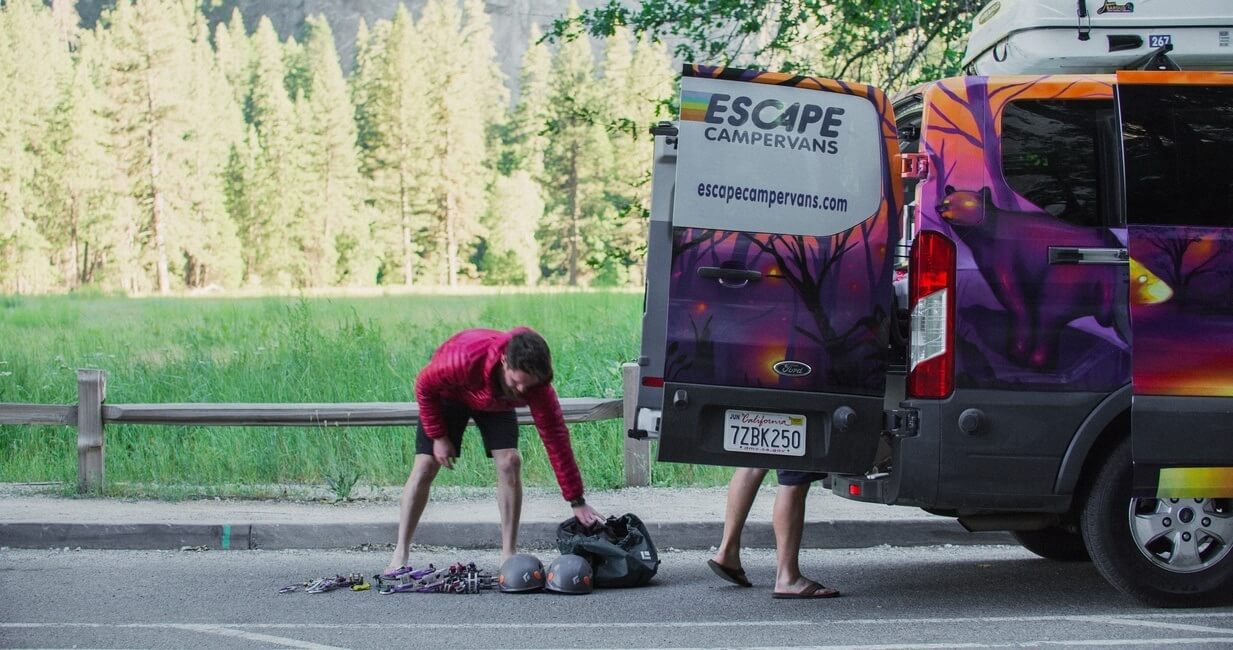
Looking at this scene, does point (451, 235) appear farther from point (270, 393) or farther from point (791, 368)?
point (791, 368)

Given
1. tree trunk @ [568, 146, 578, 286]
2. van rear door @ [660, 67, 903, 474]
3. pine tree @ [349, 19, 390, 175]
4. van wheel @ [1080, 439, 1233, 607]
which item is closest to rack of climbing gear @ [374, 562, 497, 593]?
van rear door @ [660, 67, 903, 474]

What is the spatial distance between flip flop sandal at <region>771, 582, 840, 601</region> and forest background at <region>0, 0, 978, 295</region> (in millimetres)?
41861

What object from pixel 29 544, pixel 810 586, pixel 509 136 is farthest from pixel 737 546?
pixel 509 136

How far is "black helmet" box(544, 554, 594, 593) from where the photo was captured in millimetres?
6562

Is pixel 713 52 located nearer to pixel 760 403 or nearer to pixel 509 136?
pixel 760 403

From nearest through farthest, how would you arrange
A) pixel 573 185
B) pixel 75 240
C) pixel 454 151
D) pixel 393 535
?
pixel 393 535 < pixel 75 240 < pixel 454 151 < pixel 573 185

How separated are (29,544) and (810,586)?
15.3 ft

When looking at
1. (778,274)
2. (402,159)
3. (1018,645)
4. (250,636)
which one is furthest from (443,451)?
(402,159)

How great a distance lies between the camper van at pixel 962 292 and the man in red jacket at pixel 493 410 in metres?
0.72

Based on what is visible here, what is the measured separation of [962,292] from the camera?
570cm

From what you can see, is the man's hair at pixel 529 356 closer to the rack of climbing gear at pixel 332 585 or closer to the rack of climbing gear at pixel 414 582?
the rack of climbing gear at pixel 414 582

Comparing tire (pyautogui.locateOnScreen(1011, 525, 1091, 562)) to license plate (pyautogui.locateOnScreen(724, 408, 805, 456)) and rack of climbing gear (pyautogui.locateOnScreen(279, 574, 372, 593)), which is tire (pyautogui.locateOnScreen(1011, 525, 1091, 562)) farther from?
rack of climbing gear (pyautogui.locateOnScreen(279, 574, 372, 593))

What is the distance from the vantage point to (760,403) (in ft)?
18.8

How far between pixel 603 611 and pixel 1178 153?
10.9ft
